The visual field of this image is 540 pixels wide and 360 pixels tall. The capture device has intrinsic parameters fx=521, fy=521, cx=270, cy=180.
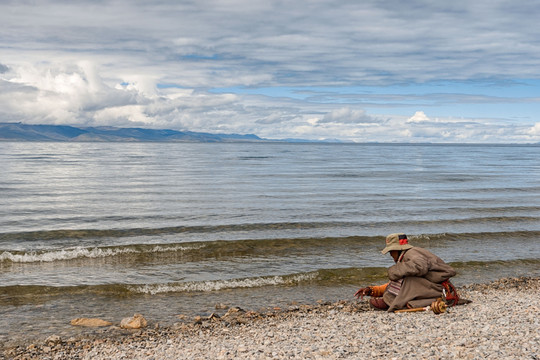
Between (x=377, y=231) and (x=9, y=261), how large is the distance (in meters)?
14.0

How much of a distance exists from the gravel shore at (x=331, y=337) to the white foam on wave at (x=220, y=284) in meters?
2.50

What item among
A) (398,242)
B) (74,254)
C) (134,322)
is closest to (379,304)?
(398,242)

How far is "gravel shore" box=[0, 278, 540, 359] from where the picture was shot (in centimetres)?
845

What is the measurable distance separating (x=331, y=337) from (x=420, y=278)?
259 centimetres

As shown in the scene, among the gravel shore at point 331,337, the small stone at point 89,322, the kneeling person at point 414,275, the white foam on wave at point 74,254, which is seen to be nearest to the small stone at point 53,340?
the gravel shore at point 331,337

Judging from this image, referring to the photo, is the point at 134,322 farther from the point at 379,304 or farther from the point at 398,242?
the point at 398,242

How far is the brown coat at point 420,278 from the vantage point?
10.6 metres

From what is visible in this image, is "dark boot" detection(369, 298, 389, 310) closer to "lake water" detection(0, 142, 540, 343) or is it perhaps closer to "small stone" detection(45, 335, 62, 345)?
"lake water" detection(0, 142, 540, 343)

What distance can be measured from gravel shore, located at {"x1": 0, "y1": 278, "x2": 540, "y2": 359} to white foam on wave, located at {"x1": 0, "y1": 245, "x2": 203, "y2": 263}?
7331mm

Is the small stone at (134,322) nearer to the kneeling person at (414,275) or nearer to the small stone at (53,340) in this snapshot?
the small stone at (53,340)

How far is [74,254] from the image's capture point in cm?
1789

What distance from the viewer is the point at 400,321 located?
10242 millimetres

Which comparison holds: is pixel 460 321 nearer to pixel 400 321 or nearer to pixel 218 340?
pixel 400 321

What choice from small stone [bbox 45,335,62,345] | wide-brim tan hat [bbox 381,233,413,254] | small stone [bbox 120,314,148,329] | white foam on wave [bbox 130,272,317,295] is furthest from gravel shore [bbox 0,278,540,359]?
white foam on wave [bbox 130,272,317,295]
